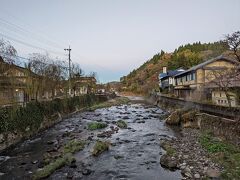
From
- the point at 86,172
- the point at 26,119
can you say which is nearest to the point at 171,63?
the point at 26,119

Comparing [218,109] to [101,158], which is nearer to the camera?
[101,158]

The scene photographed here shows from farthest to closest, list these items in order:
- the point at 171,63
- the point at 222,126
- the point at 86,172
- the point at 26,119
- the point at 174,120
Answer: the point at 171,63 < the point at 174,120 < the point at 26,119 < the point at 222,126 < the point at 86,172

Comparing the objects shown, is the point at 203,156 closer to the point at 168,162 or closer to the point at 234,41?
the point at 168,162

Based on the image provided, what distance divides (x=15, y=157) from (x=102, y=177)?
7.13m

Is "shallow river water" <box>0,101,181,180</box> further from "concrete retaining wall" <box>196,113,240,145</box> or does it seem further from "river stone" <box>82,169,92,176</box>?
"concrete retaining wall" <box>196,113,240,145</box>

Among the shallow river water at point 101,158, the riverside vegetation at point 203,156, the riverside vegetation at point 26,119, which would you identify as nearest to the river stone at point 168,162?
the riverside vegetation at point 203,156

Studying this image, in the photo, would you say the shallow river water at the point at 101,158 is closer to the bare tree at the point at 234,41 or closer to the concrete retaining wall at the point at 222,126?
the concrete retaining wall at the point at 222,126

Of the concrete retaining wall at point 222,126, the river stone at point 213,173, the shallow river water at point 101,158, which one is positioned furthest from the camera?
the concrete retaining wall at point 222,126

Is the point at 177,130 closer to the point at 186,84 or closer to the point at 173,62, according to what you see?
the point at 186,84

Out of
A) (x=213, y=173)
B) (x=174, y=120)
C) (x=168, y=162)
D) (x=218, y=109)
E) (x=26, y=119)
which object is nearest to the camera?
(x=213, y=173)

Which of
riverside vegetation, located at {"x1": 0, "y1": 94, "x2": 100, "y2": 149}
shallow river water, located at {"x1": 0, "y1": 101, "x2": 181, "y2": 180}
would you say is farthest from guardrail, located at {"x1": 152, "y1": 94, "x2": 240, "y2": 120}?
riverside vegetation, located at {"x1": 0, "y1": 94, "x2": 100, "y2": 149}

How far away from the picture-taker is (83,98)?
4922 centimetres

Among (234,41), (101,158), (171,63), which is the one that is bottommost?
(101,158)

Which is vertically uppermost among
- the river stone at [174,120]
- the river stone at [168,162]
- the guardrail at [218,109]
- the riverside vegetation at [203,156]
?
the guardrail at [218,109]
